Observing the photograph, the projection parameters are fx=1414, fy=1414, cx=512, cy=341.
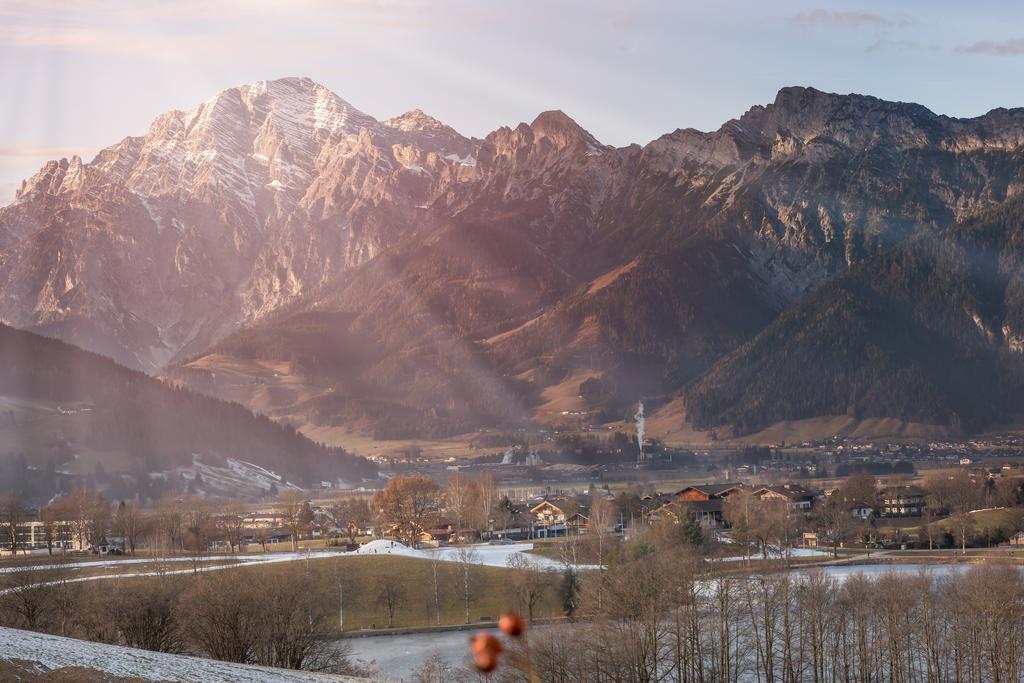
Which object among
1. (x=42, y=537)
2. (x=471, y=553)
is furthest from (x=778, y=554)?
(x=42, y=537)

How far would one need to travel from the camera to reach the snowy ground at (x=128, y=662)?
66.2 metres

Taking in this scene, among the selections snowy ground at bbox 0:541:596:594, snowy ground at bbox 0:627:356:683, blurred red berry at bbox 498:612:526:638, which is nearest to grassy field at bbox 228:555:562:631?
snowy ground at bbox 0:541:596:594

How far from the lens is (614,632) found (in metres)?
98.1

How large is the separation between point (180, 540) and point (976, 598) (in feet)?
363

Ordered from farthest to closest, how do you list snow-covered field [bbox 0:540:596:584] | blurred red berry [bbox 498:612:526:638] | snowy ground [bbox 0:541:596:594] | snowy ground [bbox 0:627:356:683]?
snow-covered field [bbox 0:540:596:584], snowy ground [bbox 0:541:596:594], snowy ground [bbox 0:627:356:683], blurred red berry [bbox 498:612:526:638]

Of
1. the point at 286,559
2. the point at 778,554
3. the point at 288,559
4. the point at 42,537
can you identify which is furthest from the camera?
the point at 42,537

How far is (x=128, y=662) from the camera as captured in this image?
69875 mm

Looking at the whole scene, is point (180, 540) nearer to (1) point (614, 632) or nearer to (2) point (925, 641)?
(1) point (614, 632)

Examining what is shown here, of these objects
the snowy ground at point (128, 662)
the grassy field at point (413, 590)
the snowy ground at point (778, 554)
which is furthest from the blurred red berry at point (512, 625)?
the snowy ground at point (778, 554)

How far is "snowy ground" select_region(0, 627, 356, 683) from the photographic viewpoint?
217 feet

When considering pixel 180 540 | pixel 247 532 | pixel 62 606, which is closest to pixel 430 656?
pixel 62 606

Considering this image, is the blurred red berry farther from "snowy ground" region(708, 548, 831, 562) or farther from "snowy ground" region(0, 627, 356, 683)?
"snowy ground" region(708, 548, 831, 562)

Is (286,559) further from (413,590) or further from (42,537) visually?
(42,537)

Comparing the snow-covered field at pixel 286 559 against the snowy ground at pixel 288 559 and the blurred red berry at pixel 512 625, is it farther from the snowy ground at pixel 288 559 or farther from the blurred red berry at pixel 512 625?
the blurred red berry at pixel 512 625
